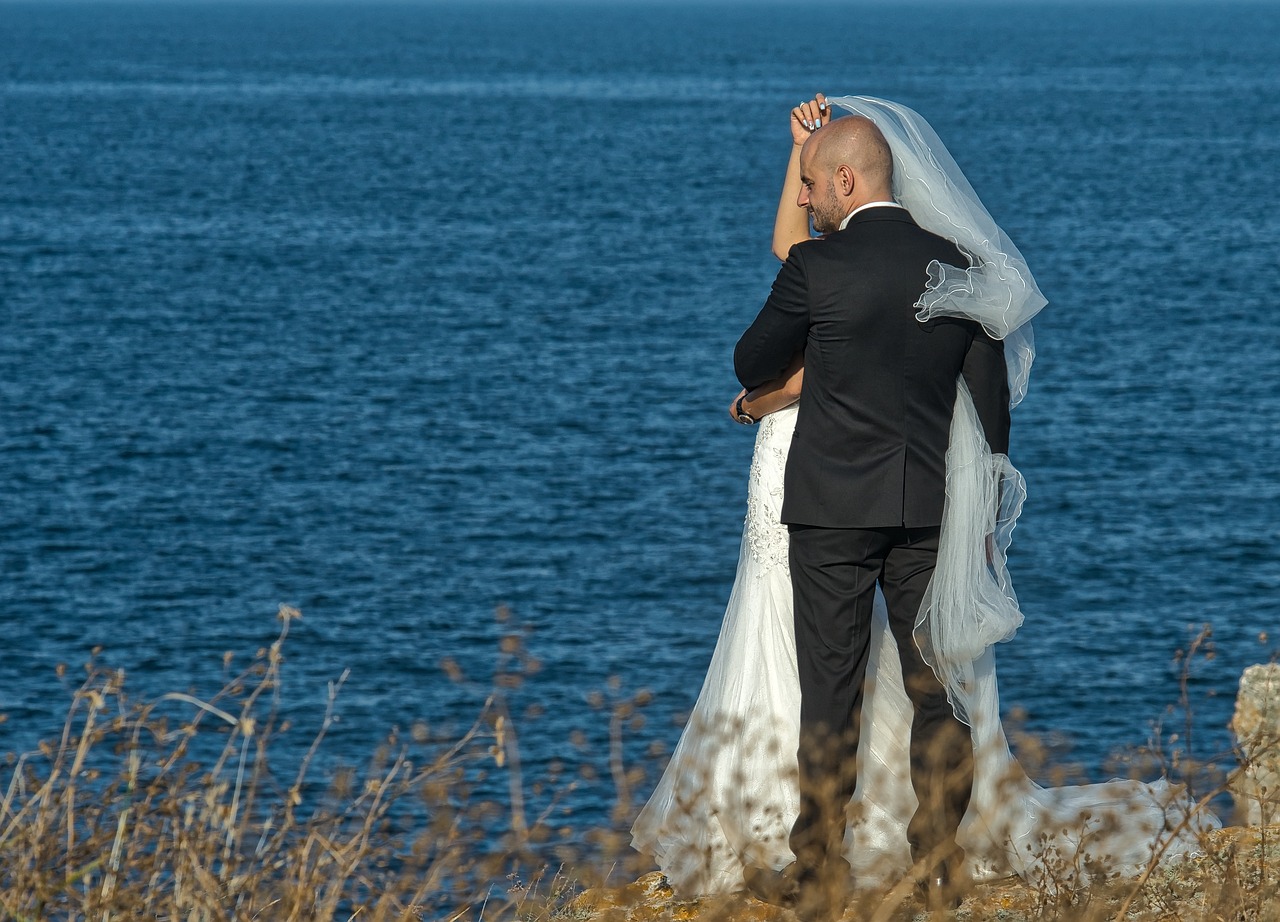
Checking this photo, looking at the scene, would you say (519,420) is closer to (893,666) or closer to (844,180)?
(893,666)

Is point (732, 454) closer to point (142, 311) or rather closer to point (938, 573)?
point (142, 311)

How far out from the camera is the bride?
466cm

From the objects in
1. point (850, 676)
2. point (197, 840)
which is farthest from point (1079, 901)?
point (197, 840)

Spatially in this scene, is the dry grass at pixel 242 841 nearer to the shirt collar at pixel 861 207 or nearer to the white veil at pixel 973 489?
the white veil at pixel 973 489

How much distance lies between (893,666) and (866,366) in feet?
3.74

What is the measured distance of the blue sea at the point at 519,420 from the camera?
22.9 m

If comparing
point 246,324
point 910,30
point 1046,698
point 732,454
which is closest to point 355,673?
point 1046,698

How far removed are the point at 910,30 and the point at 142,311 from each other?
164986 millimetres

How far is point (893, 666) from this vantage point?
5.13 m

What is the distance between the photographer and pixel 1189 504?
29406 millimetres

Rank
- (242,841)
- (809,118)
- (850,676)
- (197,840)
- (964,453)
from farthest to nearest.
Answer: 1. (809,118)
2. (964,453)
3. (850,676)
4. (242,841)
5. (197,840)

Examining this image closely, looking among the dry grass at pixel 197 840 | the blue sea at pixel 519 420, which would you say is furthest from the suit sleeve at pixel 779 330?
the dry grass at pixel 197 840

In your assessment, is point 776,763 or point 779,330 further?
point 776,763

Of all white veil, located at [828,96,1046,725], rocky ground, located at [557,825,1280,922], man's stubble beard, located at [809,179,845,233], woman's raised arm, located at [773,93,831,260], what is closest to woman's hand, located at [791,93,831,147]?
woman's raised arm, located at [773,93,831,260]
